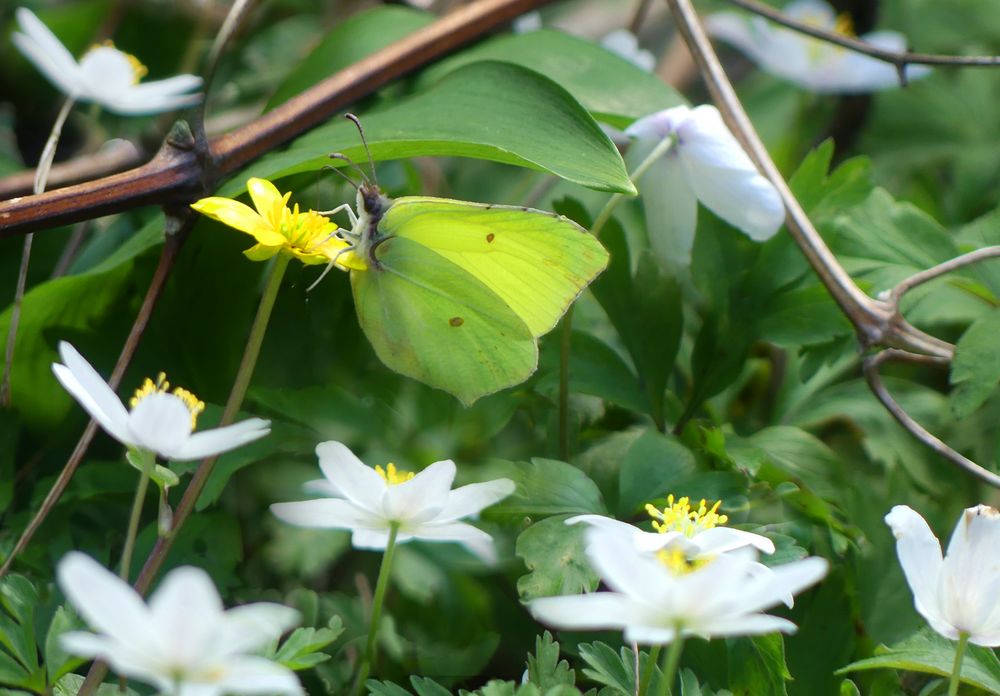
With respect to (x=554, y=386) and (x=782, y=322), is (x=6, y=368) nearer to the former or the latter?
(x=554, y=386)

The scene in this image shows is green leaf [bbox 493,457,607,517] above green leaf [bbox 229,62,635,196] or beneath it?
beneath

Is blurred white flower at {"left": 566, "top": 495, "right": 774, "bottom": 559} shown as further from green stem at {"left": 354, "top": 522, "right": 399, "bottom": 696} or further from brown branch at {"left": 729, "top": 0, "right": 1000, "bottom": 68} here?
brown branch at {"left": 729, "top": 0, "right": 1000, "bottom": 68}

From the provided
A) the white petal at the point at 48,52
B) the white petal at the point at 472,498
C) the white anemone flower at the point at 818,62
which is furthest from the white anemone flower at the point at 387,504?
the white anemone flower at the point at 818,62

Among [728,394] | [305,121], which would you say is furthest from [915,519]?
[305,121]

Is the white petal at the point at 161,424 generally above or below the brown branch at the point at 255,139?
below

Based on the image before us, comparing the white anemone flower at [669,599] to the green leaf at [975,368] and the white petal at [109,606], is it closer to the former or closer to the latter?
the white petal at [109,606]

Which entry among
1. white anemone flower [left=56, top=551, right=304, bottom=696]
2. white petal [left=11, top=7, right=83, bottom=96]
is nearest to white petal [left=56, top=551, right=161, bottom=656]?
white anemone flower [left=56, top=551, right=304, bottom=696]
